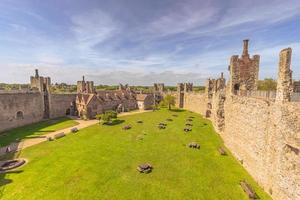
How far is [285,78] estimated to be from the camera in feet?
A: 41.7

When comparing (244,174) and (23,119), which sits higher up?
(23,119)

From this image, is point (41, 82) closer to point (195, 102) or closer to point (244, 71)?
point (195, 102)

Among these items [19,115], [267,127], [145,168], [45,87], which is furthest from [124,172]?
[45,87]

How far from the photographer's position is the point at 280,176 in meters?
12.6

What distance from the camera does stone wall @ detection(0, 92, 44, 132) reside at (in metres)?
33.1

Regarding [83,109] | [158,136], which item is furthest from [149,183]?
[83,109]

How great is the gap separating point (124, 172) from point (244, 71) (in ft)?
76.6

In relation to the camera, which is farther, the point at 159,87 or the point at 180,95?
the point at 159,87

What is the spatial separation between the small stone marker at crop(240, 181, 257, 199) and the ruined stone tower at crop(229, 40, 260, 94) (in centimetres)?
1414

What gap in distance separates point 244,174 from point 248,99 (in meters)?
8.66

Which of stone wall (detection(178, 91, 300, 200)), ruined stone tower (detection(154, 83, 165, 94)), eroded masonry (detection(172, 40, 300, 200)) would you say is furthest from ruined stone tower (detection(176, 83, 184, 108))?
stone wall (detection(178, 91, 300, 200))

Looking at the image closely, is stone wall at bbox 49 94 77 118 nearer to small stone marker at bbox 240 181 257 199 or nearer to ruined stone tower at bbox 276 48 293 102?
small stone marker at bbox 240 181 257 199

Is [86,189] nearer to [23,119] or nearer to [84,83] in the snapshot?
[23,119]

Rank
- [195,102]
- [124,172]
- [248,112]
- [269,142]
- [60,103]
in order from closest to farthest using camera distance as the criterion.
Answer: [269,142]
[124,172]
[248,112]
[60,103]
[195,102]
